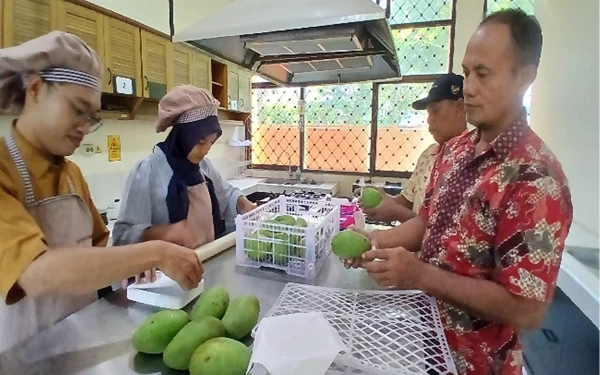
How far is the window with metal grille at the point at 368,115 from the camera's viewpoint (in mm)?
4184

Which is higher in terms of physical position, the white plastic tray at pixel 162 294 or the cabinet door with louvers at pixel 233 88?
the cabinet door with louvers at pixel 233 88

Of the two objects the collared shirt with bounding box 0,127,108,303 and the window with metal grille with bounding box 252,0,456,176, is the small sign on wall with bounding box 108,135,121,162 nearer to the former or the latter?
the collared shirt with bounding box 0,127,108,303

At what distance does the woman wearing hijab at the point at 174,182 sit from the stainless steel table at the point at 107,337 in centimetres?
49

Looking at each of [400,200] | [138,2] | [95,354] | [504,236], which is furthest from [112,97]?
[504,236]

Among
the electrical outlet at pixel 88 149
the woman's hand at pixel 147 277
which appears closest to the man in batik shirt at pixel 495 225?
the woman's hand at pixel 147 277

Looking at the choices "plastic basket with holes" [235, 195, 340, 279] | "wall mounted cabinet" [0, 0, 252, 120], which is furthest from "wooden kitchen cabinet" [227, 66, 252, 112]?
"plastic basket with holes" [235, 195, 340, 279]

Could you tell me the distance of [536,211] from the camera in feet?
2.52

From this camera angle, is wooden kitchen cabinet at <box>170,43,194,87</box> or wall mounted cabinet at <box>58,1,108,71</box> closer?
wall mounted cabinet at <box>58,1,108,71</box>

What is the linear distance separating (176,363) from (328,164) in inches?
162

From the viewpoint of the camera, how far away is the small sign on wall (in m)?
2.94

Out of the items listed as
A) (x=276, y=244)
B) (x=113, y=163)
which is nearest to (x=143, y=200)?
(x=276, y=244)

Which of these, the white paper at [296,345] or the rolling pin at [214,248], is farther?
the rolling pin at [214,248]

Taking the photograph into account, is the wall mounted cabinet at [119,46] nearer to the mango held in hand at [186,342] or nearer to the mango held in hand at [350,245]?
the mango held in hand at [350,245]

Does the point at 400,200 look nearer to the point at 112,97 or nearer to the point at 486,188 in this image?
the point at 486,188
